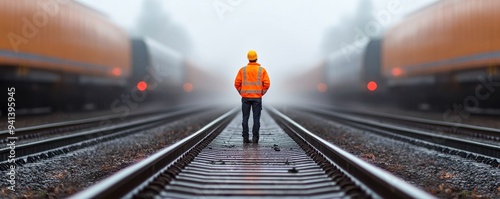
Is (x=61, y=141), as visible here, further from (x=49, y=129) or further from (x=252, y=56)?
(x=252, y=56)

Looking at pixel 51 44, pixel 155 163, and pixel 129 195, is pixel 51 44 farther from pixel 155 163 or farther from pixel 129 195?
pixel 129 195

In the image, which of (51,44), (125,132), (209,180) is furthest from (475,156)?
(51,44)

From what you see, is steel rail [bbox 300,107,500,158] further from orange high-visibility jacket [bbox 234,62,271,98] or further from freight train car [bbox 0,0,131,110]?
freight train car [bbox 0,0,131,110]

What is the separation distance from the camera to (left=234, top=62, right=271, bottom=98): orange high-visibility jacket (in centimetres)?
750

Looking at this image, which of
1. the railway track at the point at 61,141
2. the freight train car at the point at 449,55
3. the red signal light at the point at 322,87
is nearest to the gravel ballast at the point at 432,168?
the railway track at the point at 61,141

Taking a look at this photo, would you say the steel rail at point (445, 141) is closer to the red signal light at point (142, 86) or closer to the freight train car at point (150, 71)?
the red signal light at point (142, 86)

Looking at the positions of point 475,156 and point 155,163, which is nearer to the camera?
point 155,163

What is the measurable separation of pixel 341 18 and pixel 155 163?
10334 cm

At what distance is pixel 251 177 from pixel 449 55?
12.3 metres

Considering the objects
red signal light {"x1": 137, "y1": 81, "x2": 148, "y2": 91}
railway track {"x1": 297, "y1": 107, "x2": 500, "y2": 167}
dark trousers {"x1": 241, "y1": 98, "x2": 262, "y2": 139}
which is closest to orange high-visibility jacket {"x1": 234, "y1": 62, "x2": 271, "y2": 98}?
dark trousers {"x1": 241, "y1": 98, "x2": 262, "y2": 139}

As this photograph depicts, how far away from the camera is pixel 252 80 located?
7.52 m

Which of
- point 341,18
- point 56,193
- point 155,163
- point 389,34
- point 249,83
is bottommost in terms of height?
point 56,193

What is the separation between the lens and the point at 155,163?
14.0 ft

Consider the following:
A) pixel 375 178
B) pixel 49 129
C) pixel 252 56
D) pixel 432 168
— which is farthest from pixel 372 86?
pixel 375 178
